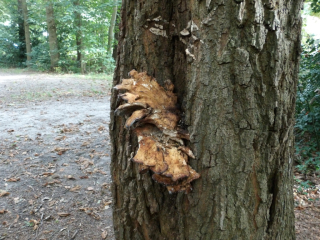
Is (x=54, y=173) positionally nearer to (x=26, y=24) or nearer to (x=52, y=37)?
(x=52, y=37)

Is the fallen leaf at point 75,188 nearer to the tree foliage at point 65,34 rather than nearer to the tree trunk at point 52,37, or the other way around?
the tree foliage at point 65,34

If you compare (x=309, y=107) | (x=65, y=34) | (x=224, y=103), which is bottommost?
(x=309, y=107)

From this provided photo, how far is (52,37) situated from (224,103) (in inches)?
737

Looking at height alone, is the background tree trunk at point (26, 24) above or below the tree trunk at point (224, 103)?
above

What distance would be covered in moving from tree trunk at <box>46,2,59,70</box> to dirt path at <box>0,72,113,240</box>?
10767mm

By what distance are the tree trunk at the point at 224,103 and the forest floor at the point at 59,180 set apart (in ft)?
4.84

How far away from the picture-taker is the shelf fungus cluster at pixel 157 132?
46.7 inches

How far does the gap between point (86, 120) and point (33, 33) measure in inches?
733

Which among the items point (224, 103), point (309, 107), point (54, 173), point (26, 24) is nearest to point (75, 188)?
point (54, 173)

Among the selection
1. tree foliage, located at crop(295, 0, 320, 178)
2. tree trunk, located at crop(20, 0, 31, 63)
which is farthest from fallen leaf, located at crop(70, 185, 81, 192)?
tree trunk, located at crop(20, 0, 31, 63)

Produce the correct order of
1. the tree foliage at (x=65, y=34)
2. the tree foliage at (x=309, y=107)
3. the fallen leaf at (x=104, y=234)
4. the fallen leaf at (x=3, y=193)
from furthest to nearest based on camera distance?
the tree foliage at (x=65, y=34)
the tree foliage at (x=309, y=107)
the fallen leaf at (x=3, y=193)
the fallen leaf at (x=104, y=234)

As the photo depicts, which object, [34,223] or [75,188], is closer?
[34,223]

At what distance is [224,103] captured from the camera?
47.7 inches

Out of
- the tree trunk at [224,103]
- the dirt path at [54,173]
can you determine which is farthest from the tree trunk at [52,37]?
the tree trunk at [224,103]
